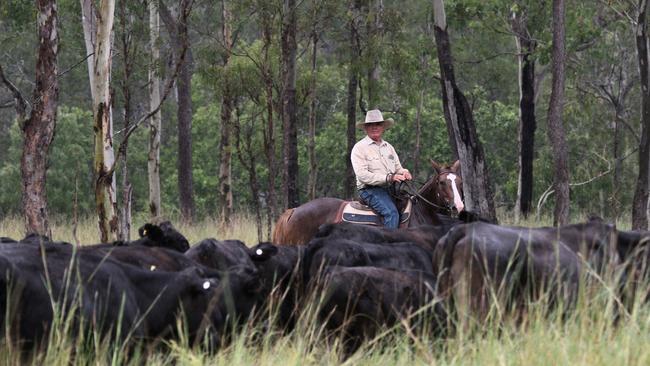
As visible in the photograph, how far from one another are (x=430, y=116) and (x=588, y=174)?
9.24 m

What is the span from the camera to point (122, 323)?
340 inches

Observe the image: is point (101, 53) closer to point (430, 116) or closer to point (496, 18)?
→ point (496, 18)

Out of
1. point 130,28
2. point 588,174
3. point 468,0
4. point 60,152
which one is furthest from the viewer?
point 60,152

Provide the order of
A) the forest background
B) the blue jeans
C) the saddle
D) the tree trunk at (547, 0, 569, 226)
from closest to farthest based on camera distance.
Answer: the blue jeans, the saddle, the tree trunk at (547, 0, 569, 226), the forest background

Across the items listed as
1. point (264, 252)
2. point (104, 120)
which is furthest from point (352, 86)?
point (264, 252)

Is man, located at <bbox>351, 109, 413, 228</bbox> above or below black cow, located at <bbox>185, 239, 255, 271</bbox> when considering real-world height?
above

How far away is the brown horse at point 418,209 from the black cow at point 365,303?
6.09 metres

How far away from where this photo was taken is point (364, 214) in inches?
645

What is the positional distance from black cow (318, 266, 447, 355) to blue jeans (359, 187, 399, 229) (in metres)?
6.02

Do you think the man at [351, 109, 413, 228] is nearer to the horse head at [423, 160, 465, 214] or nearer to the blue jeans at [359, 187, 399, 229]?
the blue jeans at [359, 187, 399, 229]

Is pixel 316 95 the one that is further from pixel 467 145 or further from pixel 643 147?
pixel 643 147

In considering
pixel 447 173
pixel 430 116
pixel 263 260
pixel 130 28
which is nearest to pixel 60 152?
pixel 430 116

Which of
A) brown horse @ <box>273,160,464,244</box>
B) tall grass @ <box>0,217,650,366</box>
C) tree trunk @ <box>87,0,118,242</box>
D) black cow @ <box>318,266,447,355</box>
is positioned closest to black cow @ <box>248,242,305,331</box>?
black cow @ <box>318,266,447,355</box>

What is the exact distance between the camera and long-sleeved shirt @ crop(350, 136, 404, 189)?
645 inches
